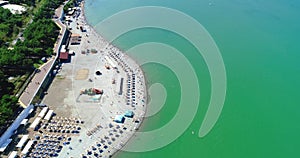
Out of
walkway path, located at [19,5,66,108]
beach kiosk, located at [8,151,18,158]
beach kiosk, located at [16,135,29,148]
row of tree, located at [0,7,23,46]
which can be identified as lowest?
beach kiosk, located at [8,151,18,158]

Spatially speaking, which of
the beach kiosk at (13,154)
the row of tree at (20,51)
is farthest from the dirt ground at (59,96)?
the beach kiosk at (13,154)

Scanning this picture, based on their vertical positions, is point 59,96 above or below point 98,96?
above

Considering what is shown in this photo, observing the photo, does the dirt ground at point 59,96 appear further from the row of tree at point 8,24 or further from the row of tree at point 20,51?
the row of tree at point 8,24

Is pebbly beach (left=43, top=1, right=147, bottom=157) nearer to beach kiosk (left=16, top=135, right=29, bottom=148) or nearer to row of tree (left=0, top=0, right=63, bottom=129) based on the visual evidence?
row of tree (left=0, top=0, right=63, bottom=129)

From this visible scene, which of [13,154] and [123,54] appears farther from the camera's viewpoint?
[123,54]

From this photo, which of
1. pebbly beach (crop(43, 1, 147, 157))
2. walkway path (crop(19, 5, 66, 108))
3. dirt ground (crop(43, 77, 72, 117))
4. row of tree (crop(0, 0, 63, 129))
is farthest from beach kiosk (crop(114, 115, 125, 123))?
row of tree (crop(0, 0, 63, 129))

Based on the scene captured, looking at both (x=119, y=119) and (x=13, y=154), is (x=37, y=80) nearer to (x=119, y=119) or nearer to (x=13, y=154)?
(x=13, y=154)

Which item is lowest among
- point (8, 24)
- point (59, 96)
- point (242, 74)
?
point (242, 74)

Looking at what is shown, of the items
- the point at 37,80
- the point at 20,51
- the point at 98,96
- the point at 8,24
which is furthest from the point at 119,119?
the point at 8,24

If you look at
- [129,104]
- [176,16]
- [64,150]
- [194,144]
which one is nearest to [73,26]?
[176,16]
